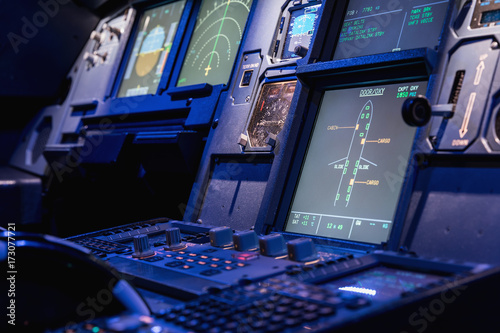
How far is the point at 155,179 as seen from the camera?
267 centimetres

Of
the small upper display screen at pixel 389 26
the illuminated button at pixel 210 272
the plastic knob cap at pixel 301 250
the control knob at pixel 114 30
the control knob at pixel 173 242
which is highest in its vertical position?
the control knob at pixel 114 30

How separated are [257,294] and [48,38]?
330 centimetres

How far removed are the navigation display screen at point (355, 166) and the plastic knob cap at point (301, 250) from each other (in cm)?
28

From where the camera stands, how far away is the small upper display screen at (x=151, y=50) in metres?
3.12

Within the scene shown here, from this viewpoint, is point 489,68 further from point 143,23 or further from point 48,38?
point 48,38

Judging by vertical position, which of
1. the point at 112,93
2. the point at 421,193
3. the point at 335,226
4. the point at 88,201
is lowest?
the point at 88,201

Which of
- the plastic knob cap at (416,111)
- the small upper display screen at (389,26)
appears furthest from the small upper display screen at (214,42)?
the plastic knob cap at (416,111)

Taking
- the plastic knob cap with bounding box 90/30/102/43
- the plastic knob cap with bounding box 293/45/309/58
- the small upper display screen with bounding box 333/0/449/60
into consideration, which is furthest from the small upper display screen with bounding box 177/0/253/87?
the plastic knob cap with bounding box 90/30/102/43

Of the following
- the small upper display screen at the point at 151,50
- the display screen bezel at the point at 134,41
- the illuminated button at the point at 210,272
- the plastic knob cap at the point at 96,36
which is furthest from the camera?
the plastic knob cap at the point at 96,36

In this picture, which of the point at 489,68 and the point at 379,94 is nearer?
the point at 489,68

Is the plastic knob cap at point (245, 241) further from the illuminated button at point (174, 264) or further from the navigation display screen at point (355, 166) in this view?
the navigation display screen at point (355, 166)

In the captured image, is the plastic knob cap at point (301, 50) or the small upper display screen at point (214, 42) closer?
the plastic knob cap at point (301, 50)

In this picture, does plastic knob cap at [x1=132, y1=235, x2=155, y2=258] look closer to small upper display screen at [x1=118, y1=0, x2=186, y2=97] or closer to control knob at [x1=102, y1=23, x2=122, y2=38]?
small upper display screen at [x1=118, y1=0, x2=186, y2=97]

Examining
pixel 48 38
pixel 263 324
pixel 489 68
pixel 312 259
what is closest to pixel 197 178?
pixel 312 259
